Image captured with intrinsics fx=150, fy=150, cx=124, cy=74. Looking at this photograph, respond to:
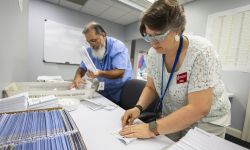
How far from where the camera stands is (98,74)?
4.16 ft

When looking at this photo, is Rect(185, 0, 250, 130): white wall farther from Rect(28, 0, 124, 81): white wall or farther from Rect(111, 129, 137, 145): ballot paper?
Rect(28, 0, 124, 81): white wall

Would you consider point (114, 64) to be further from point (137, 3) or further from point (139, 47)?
point (139, 47)

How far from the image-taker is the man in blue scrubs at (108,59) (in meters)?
1.45

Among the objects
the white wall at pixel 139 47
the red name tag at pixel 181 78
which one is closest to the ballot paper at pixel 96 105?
the red name tag at pixel 181 78

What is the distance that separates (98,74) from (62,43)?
3074 millimetres

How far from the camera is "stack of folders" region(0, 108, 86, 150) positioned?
46cm

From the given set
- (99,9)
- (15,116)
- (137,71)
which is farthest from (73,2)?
(15,116)

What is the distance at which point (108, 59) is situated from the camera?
1543mm

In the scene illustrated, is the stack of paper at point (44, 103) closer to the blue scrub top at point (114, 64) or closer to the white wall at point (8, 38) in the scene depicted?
the white wall at point (8, 38)

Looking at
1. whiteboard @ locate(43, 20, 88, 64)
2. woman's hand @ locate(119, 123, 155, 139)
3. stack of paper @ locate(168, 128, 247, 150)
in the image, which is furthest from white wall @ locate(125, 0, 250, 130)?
whiteboard @ locate(43, 20, 88, 64)

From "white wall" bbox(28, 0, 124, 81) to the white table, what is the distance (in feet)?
10.6

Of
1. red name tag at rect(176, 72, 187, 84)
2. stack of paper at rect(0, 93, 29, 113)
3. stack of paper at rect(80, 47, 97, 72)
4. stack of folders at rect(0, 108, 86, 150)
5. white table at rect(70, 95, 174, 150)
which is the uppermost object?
stack of paper at rect(80, 47, 97, 72)

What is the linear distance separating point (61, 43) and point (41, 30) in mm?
521

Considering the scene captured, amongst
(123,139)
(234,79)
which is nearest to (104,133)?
(123,139)
